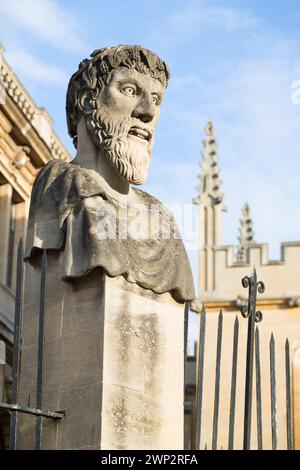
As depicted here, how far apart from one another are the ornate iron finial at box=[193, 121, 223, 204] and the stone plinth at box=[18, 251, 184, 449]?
28398 millimetres

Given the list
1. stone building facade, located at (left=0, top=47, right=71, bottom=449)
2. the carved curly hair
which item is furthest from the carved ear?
stone building facade, located at (left=0, top=47, right=71, bottom=449)

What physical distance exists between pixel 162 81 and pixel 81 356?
1.56m

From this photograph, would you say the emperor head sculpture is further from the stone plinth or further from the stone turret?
the stone turret

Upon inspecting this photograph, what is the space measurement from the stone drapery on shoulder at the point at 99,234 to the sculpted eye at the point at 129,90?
45cm

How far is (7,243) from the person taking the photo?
26.8 m

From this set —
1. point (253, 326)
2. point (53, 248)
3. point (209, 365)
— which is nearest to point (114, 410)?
point (53, 248)

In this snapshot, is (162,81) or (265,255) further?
(265,255)

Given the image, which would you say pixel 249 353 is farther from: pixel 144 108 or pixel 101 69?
pixel 101 69

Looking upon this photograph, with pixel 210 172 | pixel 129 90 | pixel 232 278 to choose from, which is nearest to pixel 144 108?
pixel 129 90

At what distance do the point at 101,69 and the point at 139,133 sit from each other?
1.21ft

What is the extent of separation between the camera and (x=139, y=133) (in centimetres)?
650
